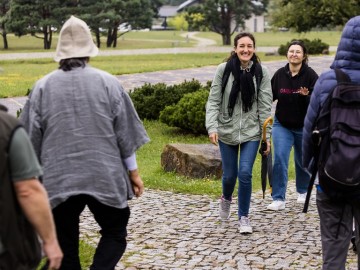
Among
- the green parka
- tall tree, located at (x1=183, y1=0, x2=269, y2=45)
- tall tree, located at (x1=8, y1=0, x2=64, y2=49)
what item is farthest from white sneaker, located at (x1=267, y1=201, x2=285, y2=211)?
tall tree, located at (x1=183, y1=0, x2=269, y2=45)

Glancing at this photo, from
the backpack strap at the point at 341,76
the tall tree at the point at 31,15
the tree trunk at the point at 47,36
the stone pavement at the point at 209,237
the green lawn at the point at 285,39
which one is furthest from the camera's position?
the green lawn at the point at 285,39

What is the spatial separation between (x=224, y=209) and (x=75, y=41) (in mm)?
3303

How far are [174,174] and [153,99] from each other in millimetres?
5383

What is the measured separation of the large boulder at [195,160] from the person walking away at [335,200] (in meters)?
4.93

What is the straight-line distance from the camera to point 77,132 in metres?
4.09

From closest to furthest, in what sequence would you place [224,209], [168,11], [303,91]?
Answer: [224,209] < [303,91] < [168,11]

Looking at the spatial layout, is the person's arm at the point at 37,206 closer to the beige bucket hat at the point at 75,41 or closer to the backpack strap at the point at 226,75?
the beige bucket hat at the point at 75,41

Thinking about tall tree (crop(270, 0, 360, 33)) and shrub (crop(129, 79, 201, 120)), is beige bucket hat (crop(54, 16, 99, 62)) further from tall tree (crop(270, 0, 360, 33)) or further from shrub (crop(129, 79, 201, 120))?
tall tree (crop(270, 0, 360, 33))

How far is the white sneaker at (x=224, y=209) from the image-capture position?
711 cm

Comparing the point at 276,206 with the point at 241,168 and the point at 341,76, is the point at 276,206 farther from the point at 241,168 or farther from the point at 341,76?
the point at 341,76

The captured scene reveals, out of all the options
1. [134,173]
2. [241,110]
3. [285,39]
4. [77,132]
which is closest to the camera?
[77,132]

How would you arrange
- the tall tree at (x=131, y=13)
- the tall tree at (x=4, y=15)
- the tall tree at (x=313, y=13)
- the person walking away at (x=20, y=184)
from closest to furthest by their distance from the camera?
the person walking away at (x=20, y=184) < the tall tree at (x=313, y=13) < the tall tree at (x=4, y=15) < the tall tree at (x=131, y=13)

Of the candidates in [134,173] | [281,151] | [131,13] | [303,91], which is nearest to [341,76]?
[134,173]

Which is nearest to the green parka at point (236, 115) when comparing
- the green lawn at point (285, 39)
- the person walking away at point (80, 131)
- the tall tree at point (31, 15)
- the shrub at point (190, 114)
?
the person walking away at point (80, 131)
